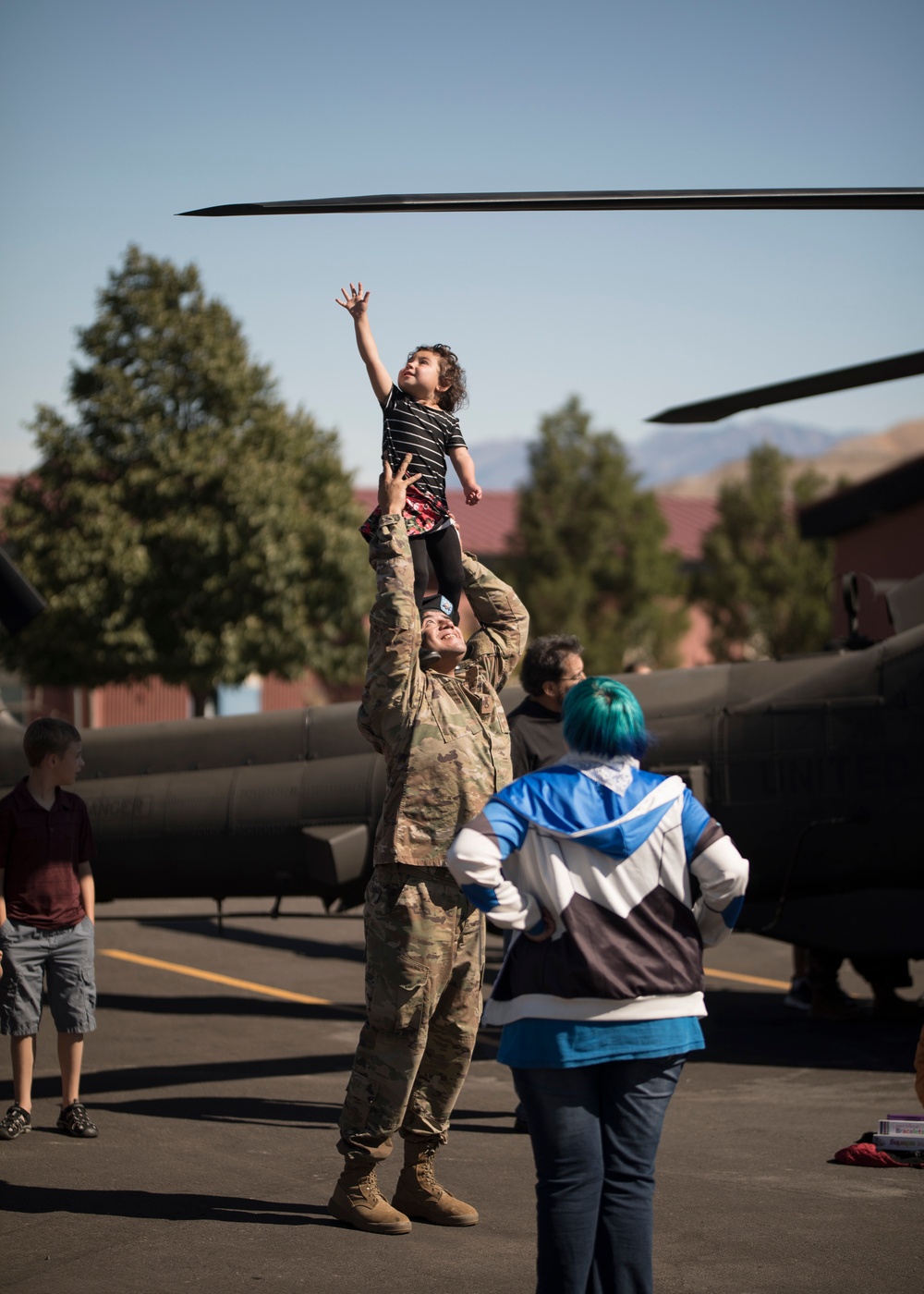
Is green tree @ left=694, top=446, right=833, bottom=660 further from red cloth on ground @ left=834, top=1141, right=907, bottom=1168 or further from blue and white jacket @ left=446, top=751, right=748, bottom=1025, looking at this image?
blue and white jacket @ left=446, top=751, right=748, bottom=1025

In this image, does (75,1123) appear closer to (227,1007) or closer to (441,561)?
(441,561)

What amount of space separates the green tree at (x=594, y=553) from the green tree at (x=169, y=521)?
19555 millimetres

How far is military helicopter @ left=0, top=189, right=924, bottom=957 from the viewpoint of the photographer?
8.30m

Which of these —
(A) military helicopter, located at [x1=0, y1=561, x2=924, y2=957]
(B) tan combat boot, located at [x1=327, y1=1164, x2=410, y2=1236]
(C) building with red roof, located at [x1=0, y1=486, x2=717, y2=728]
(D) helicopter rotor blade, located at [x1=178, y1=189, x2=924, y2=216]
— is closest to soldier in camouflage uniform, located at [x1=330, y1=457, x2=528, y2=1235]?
(B) tan combat boot, located at [x1=327, y1=1164, x2=410, y2=1236]

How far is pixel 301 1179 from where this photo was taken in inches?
221

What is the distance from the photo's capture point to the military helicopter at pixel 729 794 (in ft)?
27.2

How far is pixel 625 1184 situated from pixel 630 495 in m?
48.2

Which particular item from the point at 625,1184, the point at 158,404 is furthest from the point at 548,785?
the point at 158,404

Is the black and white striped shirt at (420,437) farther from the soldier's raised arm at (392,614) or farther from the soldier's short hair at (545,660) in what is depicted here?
the soldier's short hair at (545,660)

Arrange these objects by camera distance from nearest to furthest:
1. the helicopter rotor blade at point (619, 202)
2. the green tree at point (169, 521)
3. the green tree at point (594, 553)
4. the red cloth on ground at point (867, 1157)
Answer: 1. the helicopter rotor blade at point (619, 202)
2. the red cloth on ground at point (867, 1157)
3. the green tree at point (169, 521)
4. the green tree at point (594, 553)

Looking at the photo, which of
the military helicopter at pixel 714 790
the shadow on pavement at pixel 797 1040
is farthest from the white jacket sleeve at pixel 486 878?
the military helicopter at pixel 714 790

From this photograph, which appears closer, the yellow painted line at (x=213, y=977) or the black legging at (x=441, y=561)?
the black legging at (x=441, y=561)

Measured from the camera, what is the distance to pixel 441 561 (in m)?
5.45

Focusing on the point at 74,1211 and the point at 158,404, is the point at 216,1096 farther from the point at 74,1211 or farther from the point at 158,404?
the point at 158,404
